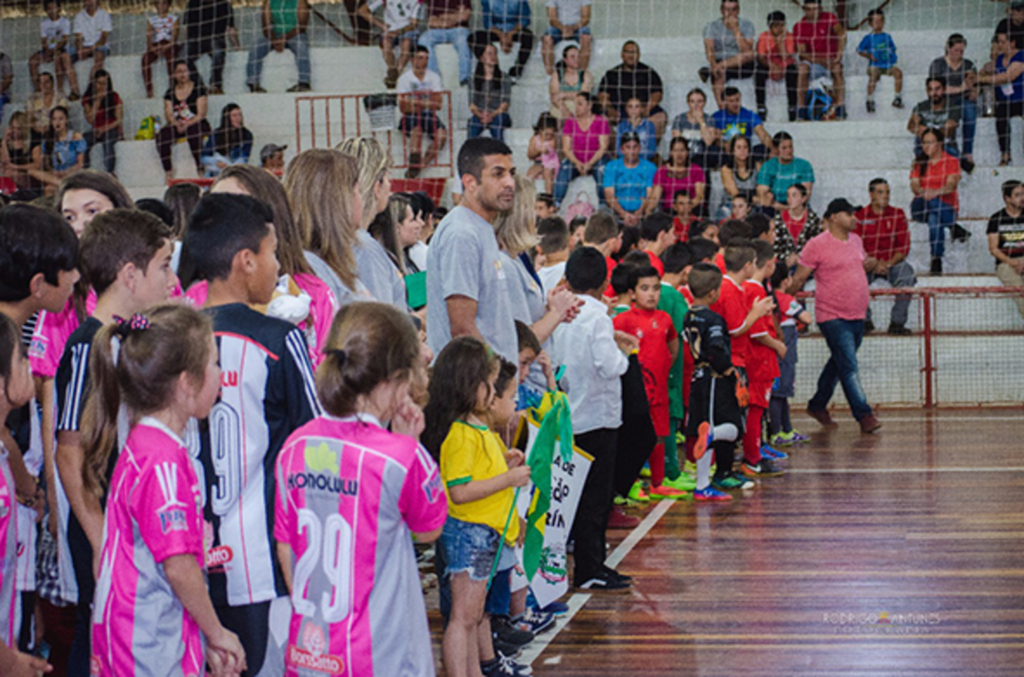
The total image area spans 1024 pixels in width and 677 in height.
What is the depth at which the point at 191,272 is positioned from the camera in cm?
291

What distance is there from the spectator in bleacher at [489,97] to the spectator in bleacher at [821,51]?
304 centimetres

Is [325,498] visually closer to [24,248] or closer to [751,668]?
[24,248]

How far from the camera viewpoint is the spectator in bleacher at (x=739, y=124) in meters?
12.2

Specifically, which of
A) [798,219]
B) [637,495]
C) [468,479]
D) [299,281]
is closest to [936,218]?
[798,219]

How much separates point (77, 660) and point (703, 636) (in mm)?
2393

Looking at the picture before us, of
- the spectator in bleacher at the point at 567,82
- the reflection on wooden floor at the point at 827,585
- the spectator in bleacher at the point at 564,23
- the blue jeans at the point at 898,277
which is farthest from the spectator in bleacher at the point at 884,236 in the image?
the reflection on wooden floor at the point at 827,585

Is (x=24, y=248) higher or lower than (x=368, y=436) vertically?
higher

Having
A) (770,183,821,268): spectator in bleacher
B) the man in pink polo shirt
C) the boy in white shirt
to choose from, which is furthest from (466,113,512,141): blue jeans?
the boy in white shirt

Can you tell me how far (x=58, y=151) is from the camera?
1233 cm

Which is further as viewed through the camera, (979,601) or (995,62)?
(995,62)

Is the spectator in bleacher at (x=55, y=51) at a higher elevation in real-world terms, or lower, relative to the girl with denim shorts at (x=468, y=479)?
higher

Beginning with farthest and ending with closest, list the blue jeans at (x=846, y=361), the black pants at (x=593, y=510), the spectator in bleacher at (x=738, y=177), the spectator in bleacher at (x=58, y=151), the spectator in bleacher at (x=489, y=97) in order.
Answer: the spectator in bleacher at (x=489, y=97), the spectator in bleacher at (x=58, y=151), the spectator in bleacher at (x=738, y=177), the blue jeans at (x=846, y=361), the black pants at (x=593, y=510)

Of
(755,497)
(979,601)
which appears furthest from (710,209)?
(979,601)

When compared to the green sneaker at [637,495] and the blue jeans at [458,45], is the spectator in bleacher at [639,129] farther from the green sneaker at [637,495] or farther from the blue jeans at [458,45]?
the green sneaker at [637,495]
